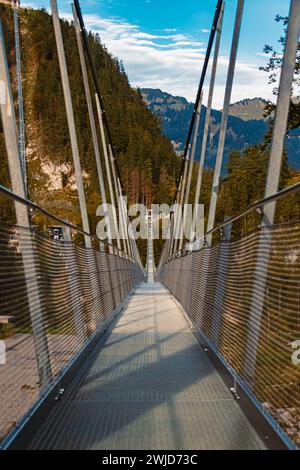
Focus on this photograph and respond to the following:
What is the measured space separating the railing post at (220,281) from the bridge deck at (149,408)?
286 millimetres

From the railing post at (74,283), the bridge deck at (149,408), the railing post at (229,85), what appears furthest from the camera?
the railing post at (229,85)

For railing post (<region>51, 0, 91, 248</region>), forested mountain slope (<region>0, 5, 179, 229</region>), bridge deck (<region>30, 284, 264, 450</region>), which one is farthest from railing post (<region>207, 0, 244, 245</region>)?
forested mountain slope (<region>0, 5, 179, 229</region>)

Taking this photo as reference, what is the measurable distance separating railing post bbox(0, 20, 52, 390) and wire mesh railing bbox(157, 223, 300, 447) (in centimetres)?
122

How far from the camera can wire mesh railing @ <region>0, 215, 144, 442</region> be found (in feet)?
11.1

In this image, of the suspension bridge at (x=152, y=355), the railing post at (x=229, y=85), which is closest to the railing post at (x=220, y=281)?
the suspension bridge at (x=152, y=355)

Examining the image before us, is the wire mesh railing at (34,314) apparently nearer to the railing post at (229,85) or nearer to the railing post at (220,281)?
the railing post at (220,281)

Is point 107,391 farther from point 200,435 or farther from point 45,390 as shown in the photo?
point 200,435

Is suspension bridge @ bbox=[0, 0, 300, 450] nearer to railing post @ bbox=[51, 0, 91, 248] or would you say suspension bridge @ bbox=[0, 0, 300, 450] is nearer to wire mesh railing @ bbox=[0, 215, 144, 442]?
wire mesh railing @ bbox=[0, 215, 144, 442]

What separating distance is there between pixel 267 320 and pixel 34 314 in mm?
1309

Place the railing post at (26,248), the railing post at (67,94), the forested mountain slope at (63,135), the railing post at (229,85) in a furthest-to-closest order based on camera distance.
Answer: the forested mountain slope at (63,135) → the railing post at (67,94) → the railing post at (229,85) → the railing post at (26,248)

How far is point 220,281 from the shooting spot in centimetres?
594

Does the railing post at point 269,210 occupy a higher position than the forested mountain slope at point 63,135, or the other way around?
the railing post at point 269,210

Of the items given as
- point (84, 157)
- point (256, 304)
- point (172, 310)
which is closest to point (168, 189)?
point (84, 157)

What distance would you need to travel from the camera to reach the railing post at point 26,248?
4016 mm
